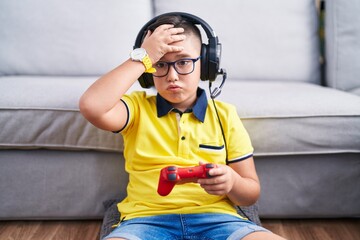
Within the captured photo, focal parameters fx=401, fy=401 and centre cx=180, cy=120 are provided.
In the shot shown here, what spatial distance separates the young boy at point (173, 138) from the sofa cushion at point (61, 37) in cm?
69

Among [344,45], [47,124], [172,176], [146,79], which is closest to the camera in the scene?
[172,176]

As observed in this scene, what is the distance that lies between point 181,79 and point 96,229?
647 millimetres

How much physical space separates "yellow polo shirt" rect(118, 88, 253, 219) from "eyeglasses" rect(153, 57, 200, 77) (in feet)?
0.32

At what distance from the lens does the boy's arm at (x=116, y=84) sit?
96 cm

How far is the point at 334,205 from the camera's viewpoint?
4.50 ft

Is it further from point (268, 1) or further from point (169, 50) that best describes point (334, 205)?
point (268, 1)

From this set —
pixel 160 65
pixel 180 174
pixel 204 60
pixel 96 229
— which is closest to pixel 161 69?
pixel 160 65

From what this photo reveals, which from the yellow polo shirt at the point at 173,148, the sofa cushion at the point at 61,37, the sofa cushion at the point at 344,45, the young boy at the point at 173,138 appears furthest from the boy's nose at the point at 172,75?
the sofa cushion at the point at 344,45

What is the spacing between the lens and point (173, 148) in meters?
1.07

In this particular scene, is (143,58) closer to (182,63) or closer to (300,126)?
(182,63)

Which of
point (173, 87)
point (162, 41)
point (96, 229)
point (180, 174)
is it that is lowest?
point (96, 229)

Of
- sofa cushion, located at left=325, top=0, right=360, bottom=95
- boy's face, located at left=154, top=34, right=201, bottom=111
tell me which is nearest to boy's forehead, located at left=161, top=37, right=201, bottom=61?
boy's face, located at left=154, top=34, right=201, bottom=111

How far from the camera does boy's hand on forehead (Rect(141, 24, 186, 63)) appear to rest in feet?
3.21

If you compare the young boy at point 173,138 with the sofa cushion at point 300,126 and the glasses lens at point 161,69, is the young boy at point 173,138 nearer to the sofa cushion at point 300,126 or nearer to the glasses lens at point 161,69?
the glasses lens at point 161,69
